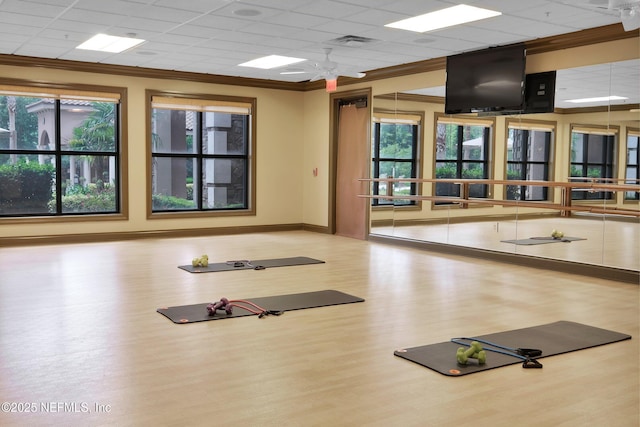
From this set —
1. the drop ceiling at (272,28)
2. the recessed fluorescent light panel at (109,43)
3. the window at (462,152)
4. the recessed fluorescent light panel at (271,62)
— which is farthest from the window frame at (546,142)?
the recessed fluorescent light panel at (109,43)

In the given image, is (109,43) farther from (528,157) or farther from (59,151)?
(528,157)

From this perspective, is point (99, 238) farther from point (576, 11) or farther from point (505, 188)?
point (576, 11)

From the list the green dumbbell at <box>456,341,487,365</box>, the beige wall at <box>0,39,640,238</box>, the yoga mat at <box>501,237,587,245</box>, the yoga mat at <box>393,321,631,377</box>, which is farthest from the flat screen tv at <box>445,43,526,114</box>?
the green dumbbell at <box>456,341,487,365</box>

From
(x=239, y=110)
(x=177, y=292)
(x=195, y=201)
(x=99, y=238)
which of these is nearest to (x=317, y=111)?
(x=239, y=110)

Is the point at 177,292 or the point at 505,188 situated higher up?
the point at 505,188

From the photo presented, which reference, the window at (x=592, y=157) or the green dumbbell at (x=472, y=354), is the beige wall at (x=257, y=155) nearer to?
the window at (x=592, y=157)

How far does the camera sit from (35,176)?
924 centimetres

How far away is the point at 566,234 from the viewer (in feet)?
23.6

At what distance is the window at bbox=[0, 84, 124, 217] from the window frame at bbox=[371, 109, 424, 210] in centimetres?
395

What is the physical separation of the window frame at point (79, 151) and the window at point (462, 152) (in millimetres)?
4763

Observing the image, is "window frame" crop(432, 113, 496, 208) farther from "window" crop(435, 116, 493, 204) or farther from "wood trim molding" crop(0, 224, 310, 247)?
"wood trim molding" crop(0, 224, 310, 247)

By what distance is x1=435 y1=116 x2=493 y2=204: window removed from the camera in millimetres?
8125

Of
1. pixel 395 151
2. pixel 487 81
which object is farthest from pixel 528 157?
pixel 395 151

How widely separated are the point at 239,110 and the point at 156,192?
2.00 metres
